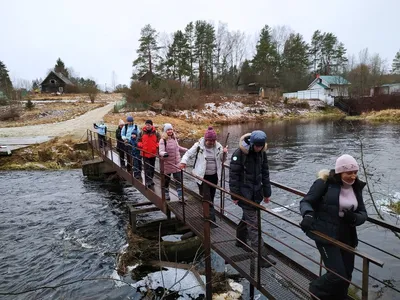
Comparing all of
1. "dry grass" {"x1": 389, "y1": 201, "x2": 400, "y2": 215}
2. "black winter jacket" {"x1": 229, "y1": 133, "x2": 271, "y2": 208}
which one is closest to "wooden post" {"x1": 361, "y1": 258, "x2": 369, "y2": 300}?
"black winter jacket" {"x1": 229, "y1": 133, "x2": 271, "y2": 208}

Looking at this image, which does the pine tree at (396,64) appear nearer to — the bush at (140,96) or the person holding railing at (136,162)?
the bush at (140,96)

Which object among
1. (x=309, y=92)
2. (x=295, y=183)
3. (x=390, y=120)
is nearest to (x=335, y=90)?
(x=309, y=92)

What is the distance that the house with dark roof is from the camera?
214 feet

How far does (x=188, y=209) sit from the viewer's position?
6555 millimetres

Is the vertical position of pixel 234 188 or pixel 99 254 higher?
pixel 234 188

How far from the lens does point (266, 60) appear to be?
61.8 m

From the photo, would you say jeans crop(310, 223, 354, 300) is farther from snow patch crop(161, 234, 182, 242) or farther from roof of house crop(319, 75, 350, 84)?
roof of house crop(319, 75, 350, 84)

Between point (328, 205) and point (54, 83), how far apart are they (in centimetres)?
7162

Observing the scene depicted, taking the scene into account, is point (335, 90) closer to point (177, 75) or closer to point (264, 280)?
point (177, 75)

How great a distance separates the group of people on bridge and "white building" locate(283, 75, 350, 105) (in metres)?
55.1

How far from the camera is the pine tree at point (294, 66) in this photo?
65.1 m

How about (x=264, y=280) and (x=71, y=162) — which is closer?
(x=264, y=280)

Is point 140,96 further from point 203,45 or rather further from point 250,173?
point 250,173

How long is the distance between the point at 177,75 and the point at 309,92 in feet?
83.4
